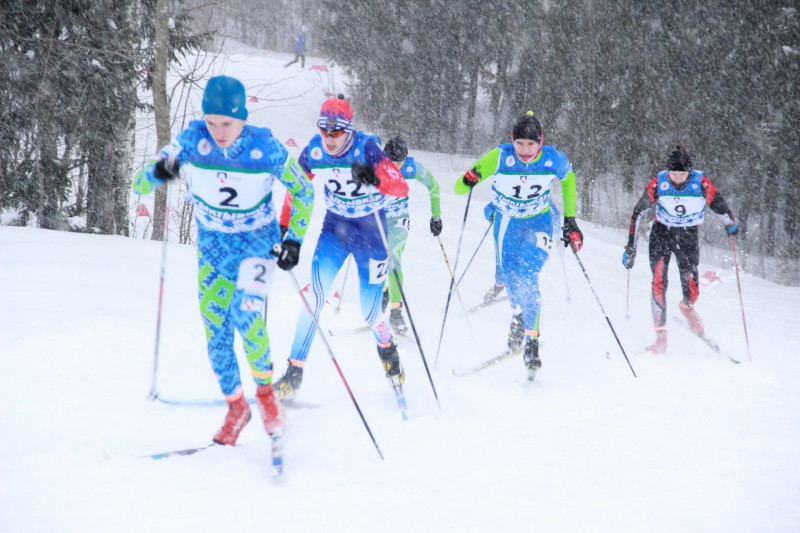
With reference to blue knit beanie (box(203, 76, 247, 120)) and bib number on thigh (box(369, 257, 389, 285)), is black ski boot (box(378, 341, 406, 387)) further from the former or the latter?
blue knit beanie (box(203, 76, 247, 120))

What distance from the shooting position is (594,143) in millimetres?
20891

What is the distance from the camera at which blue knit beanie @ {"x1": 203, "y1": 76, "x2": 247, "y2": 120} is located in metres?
3.17

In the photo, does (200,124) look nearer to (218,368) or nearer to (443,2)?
(218,368)

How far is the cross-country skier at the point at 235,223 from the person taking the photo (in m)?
3.32

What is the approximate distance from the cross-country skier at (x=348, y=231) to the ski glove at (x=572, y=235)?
1806 millimetres

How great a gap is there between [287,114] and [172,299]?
2223 cm

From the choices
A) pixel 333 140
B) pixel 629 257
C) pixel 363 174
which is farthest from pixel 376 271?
pixel 629 257

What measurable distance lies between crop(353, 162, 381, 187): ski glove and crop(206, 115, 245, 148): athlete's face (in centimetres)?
100

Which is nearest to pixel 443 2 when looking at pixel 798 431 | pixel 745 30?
pixel 745 30

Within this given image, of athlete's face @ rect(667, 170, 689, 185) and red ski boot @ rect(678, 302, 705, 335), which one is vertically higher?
athlete's face @ rect(667, 170, 689, 185)

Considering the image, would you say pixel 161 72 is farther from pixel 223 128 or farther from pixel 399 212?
pixel 223 128

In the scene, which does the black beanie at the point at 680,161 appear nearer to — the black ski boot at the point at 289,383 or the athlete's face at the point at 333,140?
the athlete's face at the point at 333,140

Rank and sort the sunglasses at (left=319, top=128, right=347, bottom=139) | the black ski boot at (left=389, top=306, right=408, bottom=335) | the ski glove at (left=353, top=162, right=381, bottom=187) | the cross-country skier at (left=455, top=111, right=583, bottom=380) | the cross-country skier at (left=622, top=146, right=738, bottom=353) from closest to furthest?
the ski glove at (left=353, top=162, right=381, bottom=187) → the sunglasses at (left=319, top=128, right=347, bottom=139) → the cross-country skier at (left=455, top=111, right=583, bottom=380) → the cross-country skier at (left=622, top=146, right=738, bottom=353) → the black ski boot at (left=389, top=306, right=408, bottom=335)

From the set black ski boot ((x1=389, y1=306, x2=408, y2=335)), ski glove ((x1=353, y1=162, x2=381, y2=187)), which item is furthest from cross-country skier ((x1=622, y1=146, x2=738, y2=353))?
ski glove ((x1=353, y1=162, x2=381, y2=187))
